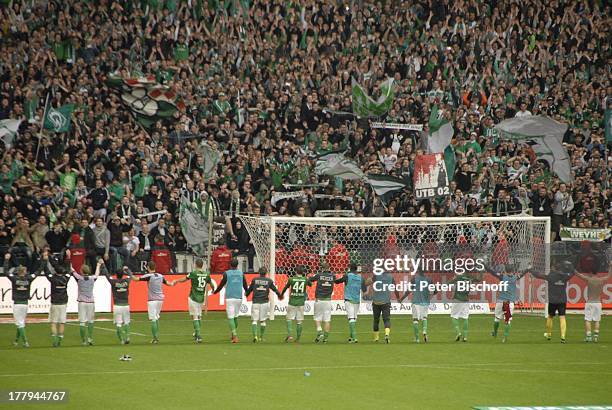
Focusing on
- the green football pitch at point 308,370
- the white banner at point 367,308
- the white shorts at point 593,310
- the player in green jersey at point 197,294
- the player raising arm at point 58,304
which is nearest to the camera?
the green football pitch at point 308,370

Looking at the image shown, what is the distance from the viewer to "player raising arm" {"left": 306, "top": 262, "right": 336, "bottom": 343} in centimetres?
2677

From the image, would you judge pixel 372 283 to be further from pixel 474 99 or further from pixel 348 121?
pixel 474 99

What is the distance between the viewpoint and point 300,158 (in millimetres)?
35031

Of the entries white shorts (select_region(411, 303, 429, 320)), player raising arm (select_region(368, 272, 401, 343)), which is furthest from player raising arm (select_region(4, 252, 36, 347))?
white shorts (select_region(411, 303, 429, 320))

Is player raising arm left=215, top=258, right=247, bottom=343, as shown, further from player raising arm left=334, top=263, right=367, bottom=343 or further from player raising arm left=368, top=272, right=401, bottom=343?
player raising arm left=368, top=272, right=401, bottom=343

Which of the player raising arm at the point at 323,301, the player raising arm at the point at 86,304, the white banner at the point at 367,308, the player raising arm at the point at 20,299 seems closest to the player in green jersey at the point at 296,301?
the player raising arm at the point at 323,301

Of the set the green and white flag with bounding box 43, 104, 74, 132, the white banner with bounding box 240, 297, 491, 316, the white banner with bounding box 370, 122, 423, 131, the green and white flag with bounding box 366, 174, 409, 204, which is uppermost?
the white banner with bounding box 370, 122, 423, 131

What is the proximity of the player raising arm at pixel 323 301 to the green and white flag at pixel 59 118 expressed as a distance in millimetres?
10818

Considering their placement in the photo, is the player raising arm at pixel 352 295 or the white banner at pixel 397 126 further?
the white banner at pixel 397 126

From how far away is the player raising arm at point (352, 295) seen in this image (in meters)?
26.8

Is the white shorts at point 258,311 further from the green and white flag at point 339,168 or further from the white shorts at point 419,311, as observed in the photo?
the green and white flag at point 339,168

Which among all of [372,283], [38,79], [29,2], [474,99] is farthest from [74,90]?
[474,99]

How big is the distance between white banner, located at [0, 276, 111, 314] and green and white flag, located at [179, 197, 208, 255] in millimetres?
3025

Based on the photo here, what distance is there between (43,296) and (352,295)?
1047 cm
